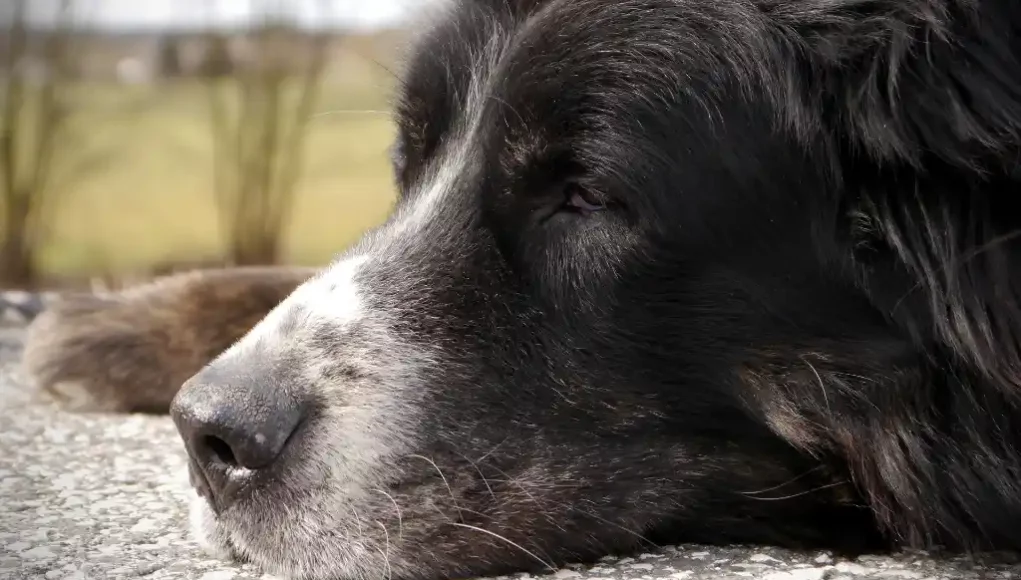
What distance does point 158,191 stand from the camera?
22.5 feet

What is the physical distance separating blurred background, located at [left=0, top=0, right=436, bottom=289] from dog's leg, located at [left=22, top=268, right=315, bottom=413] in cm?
141

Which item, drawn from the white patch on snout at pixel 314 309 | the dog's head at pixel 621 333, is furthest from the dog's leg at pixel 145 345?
the dog's head at pixel 621 333

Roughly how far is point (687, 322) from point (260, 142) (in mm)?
5598

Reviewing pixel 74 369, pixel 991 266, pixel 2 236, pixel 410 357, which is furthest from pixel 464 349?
pixel 2 236

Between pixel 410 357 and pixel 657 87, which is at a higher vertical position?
pixel 657 87

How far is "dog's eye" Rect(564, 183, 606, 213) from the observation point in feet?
7.25

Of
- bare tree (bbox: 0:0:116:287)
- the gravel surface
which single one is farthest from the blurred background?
the gravel surface

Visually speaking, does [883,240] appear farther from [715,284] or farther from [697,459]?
[697,459]

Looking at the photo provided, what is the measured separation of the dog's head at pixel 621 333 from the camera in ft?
6.69

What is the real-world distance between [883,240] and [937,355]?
10.1 inches

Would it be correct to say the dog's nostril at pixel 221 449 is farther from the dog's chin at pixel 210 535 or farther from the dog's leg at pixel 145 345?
the dog's leg at pixel 145 345

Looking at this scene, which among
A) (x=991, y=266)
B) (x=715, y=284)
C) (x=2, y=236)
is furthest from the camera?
(x=2, y=236)

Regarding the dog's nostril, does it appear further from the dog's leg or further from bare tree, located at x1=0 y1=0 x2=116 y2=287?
bare tree, located at x1=0 y1=0 x2=116 y2=287

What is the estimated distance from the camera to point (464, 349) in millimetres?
2180
